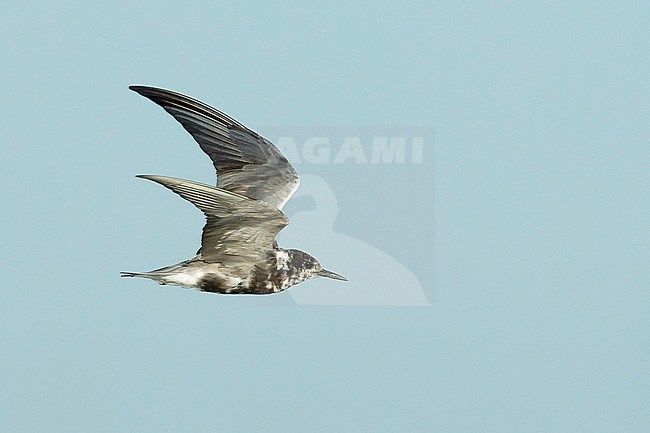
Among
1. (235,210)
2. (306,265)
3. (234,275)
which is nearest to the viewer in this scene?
(235,210)

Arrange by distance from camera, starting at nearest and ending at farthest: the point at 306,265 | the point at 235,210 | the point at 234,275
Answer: the point at 235,210, the point at 234,275, the point at 306,265

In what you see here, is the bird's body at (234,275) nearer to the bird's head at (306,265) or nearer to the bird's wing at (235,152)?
the bird's head at (306,265)

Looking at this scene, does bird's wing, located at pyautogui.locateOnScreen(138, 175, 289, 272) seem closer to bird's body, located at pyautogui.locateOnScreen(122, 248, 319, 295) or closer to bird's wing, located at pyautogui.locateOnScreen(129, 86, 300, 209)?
bird's body, located at pyautogui.locateOnScreen(122, 248, 319, 295)

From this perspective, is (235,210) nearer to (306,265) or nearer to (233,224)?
(233,224)

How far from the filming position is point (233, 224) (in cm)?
223

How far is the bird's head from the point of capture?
2514mm

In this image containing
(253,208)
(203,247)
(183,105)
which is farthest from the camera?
(183,105)

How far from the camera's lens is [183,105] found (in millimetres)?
2564

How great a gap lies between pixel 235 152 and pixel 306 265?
1.00 ft

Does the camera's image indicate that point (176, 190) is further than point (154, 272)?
No

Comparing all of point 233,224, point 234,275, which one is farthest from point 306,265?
point 233,224

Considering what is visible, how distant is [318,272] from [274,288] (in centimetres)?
17

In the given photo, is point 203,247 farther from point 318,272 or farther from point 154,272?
point 318,272

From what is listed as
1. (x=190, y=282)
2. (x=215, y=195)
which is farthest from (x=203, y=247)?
(x=215, y=195)
